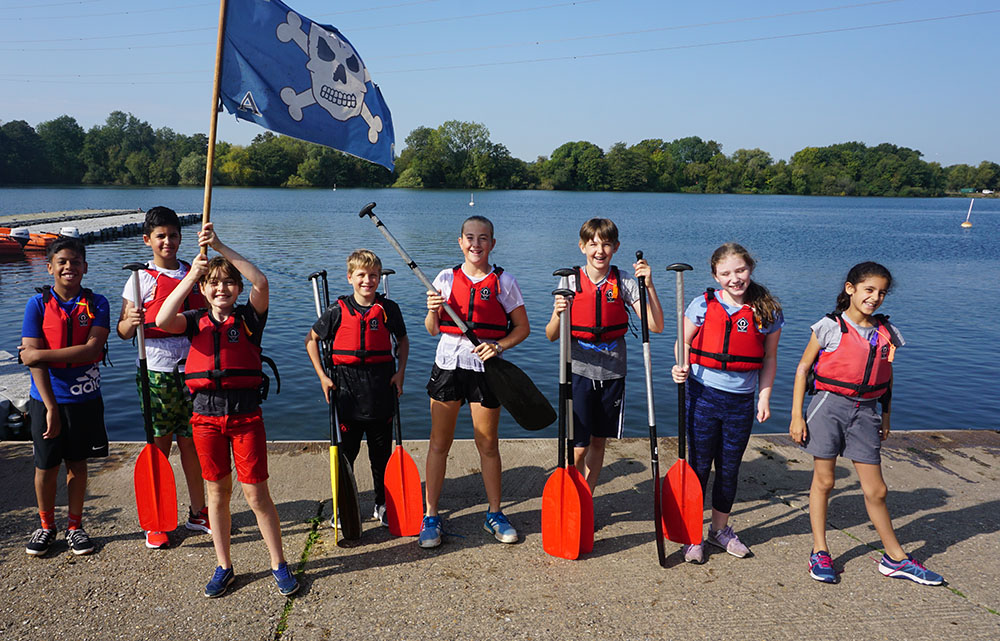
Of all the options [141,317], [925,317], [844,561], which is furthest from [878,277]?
[925,317]

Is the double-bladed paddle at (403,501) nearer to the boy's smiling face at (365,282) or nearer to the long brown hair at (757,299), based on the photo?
the boy's smiling face at (365,282)

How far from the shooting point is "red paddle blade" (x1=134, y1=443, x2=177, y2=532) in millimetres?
3549

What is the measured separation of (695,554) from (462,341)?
1.84 meters

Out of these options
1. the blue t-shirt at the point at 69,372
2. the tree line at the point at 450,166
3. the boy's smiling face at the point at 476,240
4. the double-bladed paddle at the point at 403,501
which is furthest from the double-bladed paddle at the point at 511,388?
the tree line at the point at 450,166

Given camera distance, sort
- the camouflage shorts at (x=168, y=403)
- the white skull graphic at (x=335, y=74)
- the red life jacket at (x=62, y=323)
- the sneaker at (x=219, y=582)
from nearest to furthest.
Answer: the sneaker at (x=219, y=582) < the red life jacket at (x=62, y=323) < the camouflage shorts at (x=168, y=403) < the white skull graphic at (x=335, y=74)

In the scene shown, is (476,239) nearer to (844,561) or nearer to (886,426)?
(886,426)

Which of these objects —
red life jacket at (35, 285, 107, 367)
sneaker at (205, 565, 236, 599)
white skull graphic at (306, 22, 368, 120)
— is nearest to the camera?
sneaker at (205, 565, 236, 599)

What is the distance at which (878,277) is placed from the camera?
137 inches

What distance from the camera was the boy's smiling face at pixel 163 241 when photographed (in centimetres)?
368

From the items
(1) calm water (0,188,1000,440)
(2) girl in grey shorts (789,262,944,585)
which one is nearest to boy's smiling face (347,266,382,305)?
(2) girl in grey shorts (789,262,944,585)

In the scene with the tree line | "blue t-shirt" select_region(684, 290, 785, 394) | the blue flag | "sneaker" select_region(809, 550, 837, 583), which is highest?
the tree line

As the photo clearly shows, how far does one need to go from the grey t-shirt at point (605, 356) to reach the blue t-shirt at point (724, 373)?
38 centimetres

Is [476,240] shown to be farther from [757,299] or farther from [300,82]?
[757,299]

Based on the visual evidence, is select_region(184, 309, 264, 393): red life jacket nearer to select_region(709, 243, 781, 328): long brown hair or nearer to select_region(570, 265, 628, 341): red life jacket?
select_region(570, 265, 628, 341): red life jacket
